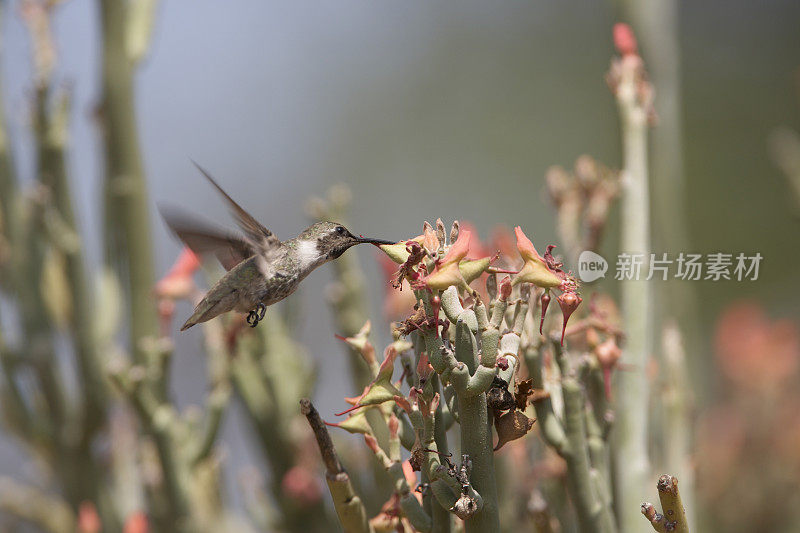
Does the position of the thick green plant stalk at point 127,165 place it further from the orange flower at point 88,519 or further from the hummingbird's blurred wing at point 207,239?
the hummingbird's blurred wing at point 207,239

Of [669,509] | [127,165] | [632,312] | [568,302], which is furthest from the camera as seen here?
[127,165]

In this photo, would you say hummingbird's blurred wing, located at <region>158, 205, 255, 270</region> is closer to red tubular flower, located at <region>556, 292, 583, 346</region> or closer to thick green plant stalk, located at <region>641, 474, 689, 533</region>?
red tubular flower, located at <region>556, 292, 583, 346</region>

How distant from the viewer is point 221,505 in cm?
240

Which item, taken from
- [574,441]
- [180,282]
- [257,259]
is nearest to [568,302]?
[574,441]

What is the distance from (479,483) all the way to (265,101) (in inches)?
376

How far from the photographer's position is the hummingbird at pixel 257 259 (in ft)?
5.74

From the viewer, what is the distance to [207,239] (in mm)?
1751

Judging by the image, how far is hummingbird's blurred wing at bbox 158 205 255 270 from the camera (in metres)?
1.64

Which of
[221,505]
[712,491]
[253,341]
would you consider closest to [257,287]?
[253,341]

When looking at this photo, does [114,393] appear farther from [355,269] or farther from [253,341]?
[355,269]

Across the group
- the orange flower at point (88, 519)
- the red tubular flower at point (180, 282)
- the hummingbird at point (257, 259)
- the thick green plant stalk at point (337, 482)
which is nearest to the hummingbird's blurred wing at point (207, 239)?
the hummingbird at point (257, 259)

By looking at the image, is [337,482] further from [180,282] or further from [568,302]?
[180,282]

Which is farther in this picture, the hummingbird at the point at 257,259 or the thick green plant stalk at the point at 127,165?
the thick green plant stalk at the point at 127,165

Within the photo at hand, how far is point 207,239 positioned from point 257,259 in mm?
111
